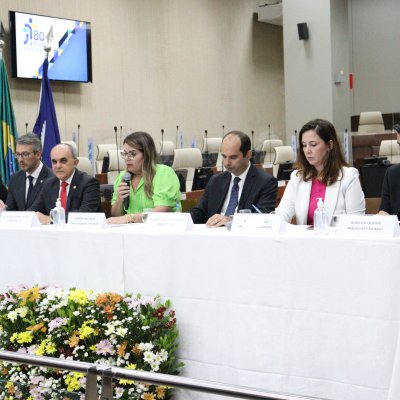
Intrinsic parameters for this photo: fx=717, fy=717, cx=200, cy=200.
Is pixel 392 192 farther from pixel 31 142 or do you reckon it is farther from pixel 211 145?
pixel 211 145

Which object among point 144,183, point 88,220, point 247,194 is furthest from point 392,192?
point 88,220

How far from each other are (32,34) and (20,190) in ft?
22.8

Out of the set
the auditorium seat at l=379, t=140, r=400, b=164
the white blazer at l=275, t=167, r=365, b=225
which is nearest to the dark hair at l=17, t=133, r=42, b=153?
the white blazer at l=275, t=167, r=365, b=225

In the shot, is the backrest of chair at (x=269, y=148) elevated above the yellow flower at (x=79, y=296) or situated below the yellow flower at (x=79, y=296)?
above

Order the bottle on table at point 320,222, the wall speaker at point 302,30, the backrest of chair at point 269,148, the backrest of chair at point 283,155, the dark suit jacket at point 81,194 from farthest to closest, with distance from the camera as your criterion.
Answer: the wall speaker at point 302,30 → the backrest of chair at point 269,148 → the backrest of chair at point 283,155 → the dark suit jacket at point 81,194 → the bottle on table at point 320,222

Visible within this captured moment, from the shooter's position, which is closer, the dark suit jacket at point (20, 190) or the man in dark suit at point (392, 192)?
the man in dark suit at point (392, 192)

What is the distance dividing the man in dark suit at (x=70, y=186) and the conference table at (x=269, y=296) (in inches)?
38.7

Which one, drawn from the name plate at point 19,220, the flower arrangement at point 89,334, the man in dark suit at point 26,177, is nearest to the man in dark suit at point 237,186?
the name plate at point 19,220

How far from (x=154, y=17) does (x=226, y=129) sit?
2942mm

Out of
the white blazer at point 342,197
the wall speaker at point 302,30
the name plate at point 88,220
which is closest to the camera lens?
the name plate at point 88,220

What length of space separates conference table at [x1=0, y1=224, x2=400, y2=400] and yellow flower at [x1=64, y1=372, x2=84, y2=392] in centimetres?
41

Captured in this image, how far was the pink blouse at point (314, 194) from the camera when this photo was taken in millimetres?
3584

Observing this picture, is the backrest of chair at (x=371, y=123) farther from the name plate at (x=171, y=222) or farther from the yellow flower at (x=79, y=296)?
the yellow flower at (x=79, y=296)

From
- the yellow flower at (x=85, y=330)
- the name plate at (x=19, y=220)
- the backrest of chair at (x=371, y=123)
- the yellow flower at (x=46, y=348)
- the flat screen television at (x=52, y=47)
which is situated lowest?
the yellow flower at (x=46, y=348)
